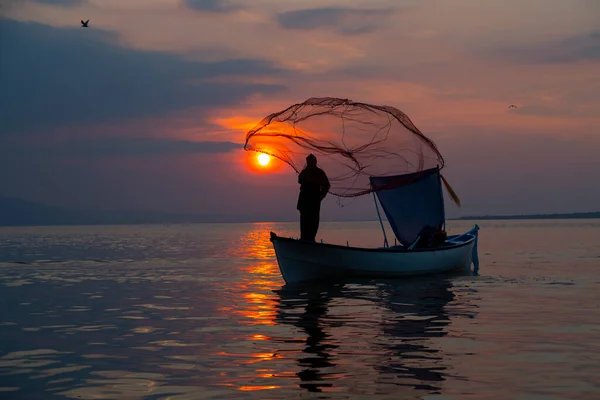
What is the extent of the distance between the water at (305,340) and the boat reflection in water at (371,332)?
0.15 feet

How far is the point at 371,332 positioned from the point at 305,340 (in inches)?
69.4

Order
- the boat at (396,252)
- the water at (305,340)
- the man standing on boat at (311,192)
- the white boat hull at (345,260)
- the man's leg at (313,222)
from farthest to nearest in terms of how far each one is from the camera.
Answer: the boat at (396,252)
the white boat hull at (345,260)
the man's leg at (313,222)
the man standing on boat at (311,192)
the water at (305,340)

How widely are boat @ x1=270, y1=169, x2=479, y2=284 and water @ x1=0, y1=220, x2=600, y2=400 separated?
63 cm

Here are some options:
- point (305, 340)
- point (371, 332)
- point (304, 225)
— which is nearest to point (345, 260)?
point (304, 225)

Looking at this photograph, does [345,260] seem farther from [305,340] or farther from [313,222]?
[305,340]

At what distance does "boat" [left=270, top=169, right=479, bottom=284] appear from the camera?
92.8ft

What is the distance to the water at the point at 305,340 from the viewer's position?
11516 mm

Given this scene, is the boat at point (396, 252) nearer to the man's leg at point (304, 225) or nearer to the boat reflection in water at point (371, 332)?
the man's leg at point (304, 225)

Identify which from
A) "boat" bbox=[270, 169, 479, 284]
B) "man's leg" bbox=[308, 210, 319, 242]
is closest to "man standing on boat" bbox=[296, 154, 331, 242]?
"man's leg" bbox=[308, 210, 319, 242]

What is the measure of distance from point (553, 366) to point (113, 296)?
1752cm

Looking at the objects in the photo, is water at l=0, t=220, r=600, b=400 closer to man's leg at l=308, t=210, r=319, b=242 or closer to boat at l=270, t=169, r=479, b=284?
boat at l=270, t=169, r=479, b=284

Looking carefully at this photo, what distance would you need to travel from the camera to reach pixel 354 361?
1342 centimetres

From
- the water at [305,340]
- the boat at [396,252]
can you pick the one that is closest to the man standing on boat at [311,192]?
the boat at [396,252]

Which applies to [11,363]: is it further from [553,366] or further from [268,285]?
[268,285]
